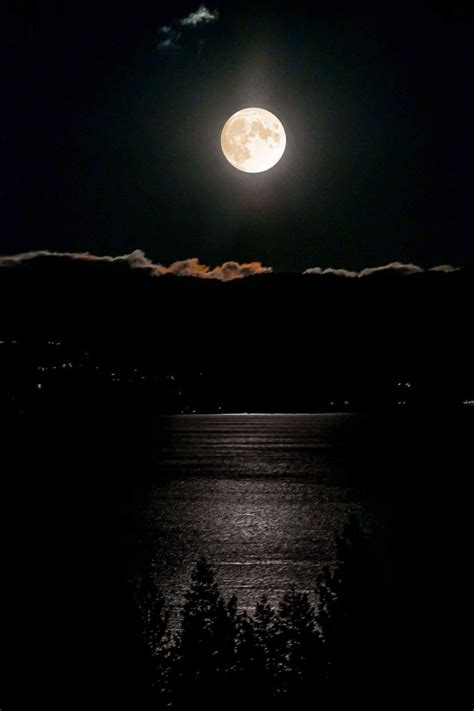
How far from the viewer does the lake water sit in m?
35.0

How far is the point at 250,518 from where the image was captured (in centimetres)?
5688

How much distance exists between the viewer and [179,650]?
34.0ft

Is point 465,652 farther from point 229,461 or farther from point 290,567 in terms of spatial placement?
point 229,461

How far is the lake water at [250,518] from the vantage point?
115 feet

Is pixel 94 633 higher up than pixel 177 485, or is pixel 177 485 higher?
pixel 177 485

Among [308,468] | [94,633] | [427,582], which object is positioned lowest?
[94,633]

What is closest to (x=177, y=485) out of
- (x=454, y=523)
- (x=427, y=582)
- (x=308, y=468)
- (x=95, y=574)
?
(x=308, y=468)

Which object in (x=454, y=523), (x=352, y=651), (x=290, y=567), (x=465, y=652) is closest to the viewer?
(x=352, y=651)

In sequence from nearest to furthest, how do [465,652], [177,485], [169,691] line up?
1. [169,691]
2. [465,652]
3. [177,485]

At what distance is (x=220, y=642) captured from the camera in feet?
34.4

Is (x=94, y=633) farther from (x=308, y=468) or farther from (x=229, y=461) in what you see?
(x=229, y=461)

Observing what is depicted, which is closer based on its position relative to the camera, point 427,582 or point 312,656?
point 312,656

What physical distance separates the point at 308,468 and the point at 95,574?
8092 centimetres

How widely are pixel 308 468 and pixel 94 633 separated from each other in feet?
315
